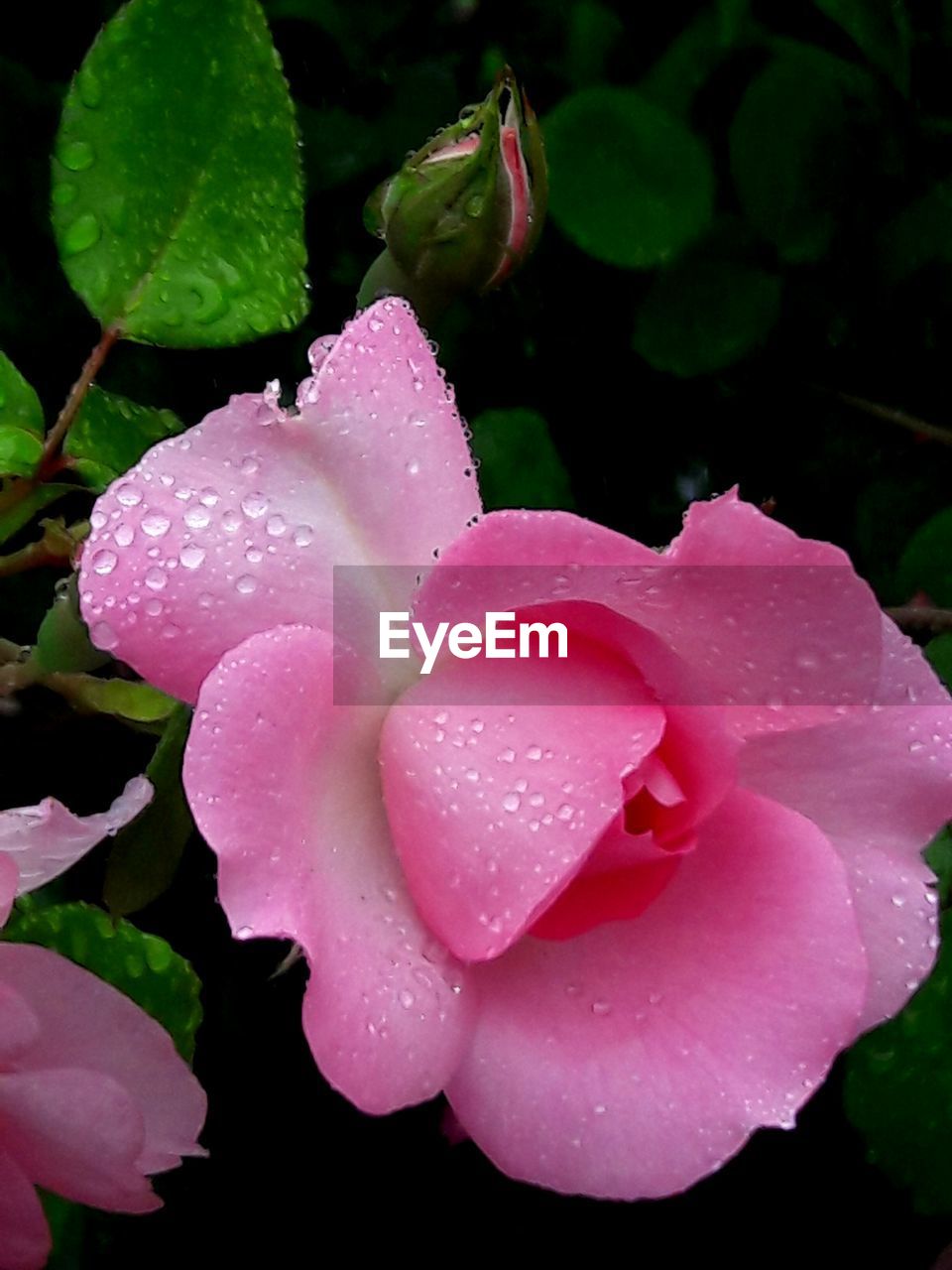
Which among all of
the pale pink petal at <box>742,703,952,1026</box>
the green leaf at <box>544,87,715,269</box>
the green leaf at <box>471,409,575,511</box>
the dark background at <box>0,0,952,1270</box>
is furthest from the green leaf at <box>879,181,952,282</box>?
the pale pink petal at <box>742,703,952,1026</box>

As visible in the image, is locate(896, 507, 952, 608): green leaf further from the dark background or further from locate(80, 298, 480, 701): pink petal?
locate(80, 298, 480, 701): pink petal

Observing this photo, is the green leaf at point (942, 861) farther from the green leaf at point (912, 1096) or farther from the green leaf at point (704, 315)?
the green leaf at point (704, 315)

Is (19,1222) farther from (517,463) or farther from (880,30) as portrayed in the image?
(880,30)

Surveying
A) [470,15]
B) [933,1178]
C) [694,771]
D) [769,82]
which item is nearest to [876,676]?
[694,771]

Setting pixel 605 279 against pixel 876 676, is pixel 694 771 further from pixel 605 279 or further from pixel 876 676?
pixel 605 279

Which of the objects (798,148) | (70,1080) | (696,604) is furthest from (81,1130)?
(798,148)

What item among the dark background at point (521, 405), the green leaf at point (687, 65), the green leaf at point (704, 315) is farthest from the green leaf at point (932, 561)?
the green leaf at point (687, 65)
